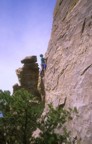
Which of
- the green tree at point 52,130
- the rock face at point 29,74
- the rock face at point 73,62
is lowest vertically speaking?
the green tree at point 52,130

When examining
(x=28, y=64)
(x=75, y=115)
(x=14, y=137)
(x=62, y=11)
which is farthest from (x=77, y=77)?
(x=28, y=64)

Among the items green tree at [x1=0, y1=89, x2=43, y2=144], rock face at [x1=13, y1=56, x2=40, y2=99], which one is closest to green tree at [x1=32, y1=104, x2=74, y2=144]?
green tree at [x1=0, y1=89, x2=43, y2=144]

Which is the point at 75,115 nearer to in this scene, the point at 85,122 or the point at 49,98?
the point at 85,122

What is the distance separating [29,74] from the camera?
48281 mm

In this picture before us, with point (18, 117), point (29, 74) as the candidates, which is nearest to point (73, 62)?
point (18, 117)

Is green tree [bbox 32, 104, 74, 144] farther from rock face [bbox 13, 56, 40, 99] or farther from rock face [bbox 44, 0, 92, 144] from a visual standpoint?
rock face [bbox 13, 56, 40, 99]

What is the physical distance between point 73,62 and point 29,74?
19.0 m

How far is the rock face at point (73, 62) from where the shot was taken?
80.0 feet

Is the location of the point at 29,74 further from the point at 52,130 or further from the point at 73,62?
the point at 52,130

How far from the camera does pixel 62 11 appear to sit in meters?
39.7

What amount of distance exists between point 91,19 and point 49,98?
30.4ft

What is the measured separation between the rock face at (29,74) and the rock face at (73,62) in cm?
989

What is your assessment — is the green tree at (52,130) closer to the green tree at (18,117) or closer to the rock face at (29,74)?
the green tree at (18,117)

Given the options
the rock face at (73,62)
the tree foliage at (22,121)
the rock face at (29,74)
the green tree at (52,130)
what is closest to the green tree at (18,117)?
the tree foliage at (22,121)
